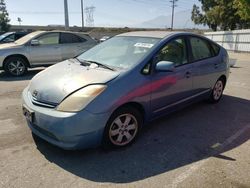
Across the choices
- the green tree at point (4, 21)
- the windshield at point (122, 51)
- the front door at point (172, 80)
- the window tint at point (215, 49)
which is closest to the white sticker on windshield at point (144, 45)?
the windshield at point (122, 51)

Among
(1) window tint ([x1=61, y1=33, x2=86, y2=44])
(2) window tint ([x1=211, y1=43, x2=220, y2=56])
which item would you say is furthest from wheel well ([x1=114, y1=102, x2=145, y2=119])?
(1) window tint ([x1=61, y1=33, x2=86, y2=44])

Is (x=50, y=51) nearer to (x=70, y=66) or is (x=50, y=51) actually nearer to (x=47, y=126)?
(x=70, y=66)

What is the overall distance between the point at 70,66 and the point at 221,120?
9.52 feet

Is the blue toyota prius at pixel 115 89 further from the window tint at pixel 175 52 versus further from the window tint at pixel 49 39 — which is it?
the window tint at pixel 49 39

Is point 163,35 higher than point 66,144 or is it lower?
higher

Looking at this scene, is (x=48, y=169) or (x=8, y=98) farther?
(x=8, y=98)

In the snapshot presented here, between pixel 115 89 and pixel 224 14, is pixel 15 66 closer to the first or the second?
pixel 115 89

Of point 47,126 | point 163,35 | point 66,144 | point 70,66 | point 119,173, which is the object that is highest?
point 163,35

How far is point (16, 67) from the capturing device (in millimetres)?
9219

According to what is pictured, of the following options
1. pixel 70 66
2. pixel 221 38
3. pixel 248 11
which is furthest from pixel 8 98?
pixel 221 38

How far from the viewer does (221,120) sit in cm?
502

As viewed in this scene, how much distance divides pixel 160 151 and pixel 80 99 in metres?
1.35

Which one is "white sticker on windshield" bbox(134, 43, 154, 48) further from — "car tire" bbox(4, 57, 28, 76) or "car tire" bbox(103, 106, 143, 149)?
"car tire" bbox(4, 57, 28, 76)

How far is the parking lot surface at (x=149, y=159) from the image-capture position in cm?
306
